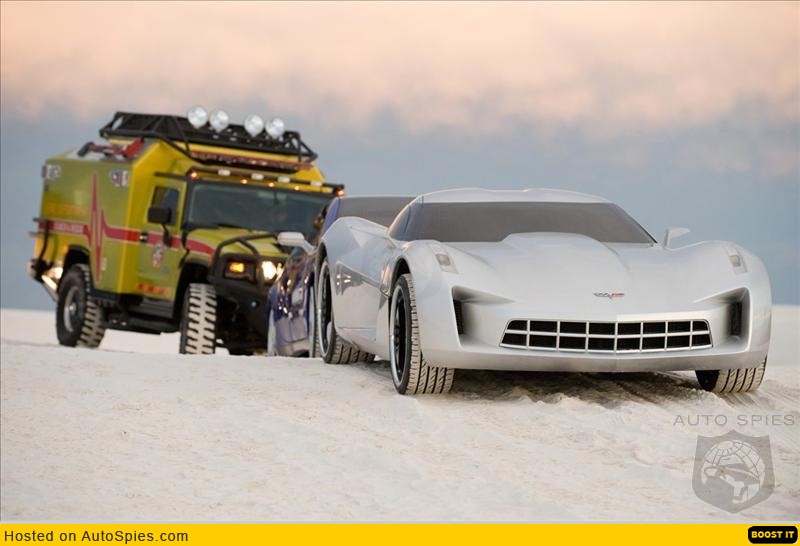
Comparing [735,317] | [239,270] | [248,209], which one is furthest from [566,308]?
[248,209]

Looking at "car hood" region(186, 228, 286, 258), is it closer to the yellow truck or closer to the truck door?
the yellow truck

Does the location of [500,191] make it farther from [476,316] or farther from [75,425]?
[75,425]

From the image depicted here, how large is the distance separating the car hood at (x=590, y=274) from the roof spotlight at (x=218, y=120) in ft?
39.7

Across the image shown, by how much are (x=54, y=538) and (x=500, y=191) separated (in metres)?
5.36

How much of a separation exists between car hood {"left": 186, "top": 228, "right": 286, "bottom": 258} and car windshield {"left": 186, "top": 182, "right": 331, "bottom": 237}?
202 mm

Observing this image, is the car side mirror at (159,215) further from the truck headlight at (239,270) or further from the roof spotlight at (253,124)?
the roof spotlight at (253,124)

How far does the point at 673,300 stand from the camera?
28.0 ft

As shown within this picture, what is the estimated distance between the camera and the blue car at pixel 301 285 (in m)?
12.7

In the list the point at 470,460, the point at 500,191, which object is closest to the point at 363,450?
the point at 470,460

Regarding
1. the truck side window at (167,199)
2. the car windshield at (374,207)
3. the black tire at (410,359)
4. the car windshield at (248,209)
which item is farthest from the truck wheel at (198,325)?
the black tire at (410,359)

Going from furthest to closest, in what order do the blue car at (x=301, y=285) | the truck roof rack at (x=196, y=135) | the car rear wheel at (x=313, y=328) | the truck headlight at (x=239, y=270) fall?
the truck roof rack at (x=196, y=135), the truck headlight at (x=239, y=270), the blue car at (x=301, y=285), the car rear wheel at (x=313, y=328)

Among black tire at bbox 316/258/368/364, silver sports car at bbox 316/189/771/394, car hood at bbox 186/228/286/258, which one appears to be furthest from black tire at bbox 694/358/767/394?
car hood at bbox 186/228/286/258

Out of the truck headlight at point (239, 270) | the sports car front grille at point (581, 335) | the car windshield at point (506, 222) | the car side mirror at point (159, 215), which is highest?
the car windshield at point (506, 222)

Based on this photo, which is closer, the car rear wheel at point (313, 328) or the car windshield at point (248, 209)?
the car rear wheel at point (313, 328)
